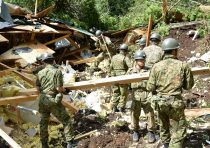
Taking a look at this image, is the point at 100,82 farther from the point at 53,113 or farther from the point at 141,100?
the point at 53,113

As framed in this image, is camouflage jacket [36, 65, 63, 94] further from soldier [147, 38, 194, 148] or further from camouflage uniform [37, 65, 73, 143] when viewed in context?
soldier [147, 38, 194, 148]

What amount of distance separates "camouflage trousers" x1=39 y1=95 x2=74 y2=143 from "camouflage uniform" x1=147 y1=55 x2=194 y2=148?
205 centimetres

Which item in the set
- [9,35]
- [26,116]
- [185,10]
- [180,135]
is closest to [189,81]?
[180,135]

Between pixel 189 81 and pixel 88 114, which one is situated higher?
pixel 189 81

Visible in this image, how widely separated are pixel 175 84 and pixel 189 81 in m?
0.22

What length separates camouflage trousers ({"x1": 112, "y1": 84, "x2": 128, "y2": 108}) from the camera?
1037cm

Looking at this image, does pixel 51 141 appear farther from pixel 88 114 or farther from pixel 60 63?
pixel 60 63

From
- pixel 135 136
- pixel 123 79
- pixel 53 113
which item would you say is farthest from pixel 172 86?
pixel 53 113

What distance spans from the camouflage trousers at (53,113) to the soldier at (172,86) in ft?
6.73

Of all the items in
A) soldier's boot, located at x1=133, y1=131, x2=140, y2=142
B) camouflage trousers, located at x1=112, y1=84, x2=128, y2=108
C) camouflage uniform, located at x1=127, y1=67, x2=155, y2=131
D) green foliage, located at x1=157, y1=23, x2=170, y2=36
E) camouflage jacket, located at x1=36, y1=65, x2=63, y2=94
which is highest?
green foliage, located at x1=157, y1=23, x2=170, y2=36

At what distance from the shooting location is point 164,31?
638 inches

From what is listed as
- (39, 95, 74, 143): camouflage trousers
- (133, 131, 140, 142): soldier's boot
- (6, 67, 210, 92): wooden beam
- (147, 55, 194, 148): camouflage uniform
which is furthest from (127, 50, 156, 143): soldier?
(39, 95, 74, 143): camouflage trousers

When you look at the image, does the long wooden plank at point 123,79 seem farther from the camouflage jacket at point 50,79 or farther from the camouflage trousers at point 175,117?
the camouflage trousers at point 175,117

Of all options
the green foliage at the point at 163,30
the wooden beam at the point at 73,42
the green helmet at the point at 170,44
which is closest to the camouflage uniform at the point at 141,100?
the green helmet at the point at 170,44
